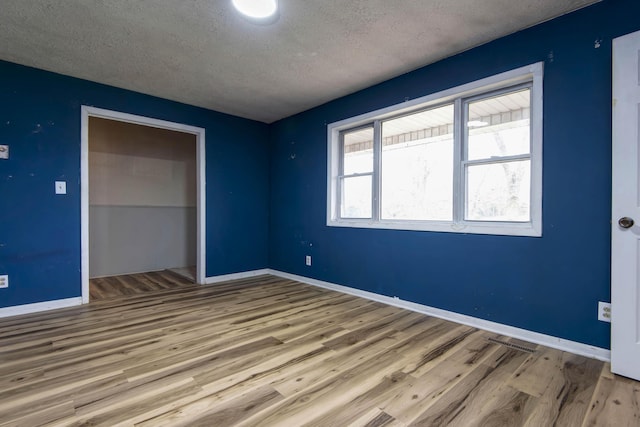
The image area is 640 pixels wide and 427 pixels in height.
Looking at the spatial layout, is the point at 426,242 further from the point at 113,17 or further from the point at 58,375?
the point at 113,17

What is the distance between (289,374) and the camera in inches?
74.1

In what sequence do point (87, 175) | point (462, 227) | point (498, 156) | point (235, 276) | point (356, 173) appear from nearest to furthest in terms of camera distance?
1. point (498, 156)
2. point (462, 227)
3. point (87, 175)
4. point (356, 173)
5. point (235, 276)

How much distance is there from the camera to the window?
249 centimetres

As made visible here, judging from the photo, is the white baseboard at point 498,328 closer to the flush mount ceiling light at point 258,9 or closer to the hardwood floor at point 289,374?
the hardwood floor at point 289,374

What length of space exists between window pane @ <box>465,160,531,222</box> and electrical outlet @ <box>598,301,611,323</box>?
2.37 feet

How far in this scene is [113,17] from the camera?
224 centimetres

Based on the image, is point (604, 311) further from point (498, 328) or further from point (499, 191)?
point (499, 191)

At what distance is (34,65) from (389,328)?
4.13m

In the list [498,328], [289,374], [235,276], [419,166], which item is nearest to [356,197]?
[419,166]

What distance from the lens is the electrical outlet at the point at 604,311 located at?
2041 millimetres

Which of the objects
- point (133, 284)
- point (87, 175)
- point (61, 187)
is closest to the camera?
point (61, 187)

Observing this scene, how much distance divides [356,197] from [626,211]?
8.00ft

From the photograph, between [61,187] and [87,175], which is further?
[87,175]

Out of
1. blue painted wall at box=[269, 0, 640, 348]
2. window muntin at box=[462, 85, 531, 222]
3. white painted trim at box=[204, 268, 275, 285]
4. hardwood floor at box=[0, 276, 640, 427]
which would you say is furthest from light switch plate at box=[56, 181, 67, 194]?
window muntin at box=[462, 85, 531, 222]
